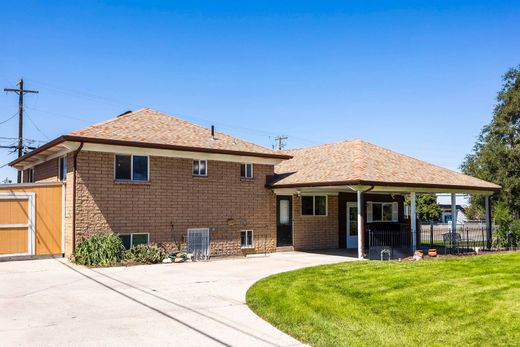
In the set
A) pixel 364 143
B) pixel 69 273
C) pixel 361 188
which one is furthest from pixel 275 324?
pixel 364 143

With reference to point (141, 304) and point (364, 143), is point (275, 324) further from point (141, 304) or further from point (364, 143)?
point (364, 143)

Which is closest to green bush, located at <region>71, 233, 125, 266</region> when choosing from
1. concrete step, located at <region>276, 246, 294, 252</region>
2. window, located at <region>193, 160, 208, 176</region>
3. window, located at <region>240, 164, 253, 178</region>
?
window, located at <region>193, 160, 208, 176</region>

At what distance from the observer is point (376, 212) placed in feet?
82.4

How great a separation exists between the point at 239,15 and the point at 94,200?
29.8 feet

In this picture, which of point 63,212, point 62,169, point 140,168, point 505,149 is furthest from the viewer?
point 505,149

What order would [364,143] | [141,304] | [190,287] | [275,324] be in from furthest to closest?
1. [364,143]
2. [190,287]
3. [141,304]
4. [275,324]

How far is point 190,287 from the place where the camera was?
12055mm

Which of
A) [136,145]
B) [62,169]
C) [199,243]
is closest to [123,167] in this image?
[136,145]

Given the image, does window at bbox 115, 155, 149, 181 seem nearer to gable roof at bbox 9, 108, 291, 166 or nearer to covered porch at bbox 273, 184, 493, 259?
gable roof at bbox 9, 108, 291, 166

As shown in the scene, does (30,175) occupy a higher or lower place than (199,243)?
higher

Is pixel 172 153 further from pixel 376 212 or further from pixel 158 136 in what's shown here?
pixel 376 212

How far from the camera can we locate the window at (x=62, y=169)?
18.4 metres

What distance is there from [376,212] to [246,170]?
780cm

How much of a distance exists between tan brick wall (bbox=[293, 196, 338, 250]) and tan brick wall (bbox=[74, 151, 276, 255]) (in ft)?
4.33
